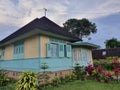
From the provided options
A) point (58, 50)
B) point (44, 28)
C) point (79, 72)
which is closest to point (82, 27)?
point (79, 72)

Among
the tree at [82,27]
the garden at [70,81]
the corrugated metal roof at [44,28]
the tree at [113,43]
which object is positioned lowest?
the garden at [70,81]

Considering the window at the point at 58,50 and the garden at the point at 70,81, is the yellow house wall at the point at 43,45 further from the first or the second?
the garden at the point at 70,81

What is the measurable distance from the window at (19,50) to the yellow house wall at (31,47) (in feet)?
1.73

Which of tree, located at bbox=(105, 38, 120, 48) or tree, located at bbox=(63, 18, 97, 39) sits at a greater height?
tree, located at bbox=(63, 18, 97, 39)

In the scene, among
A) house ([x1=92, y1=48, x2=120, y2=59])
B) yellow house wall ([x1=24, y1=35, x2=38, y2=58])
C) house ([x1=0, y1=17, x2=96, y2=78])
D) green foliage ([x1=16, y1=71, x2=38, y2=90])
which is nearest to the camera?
green foliage ([x1=16, y1=71, x2=38, y2=90])

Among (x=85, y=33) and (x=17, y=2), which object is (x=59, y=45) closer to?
(x=17, y=2)

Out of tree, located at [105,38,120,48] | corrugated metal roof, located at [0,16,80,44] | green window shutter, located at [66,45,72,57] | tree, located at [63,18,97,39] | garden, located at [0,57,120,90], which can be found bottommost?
garden, located at [0,57,120,90]

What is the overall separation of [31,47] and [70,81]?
12.7 ft

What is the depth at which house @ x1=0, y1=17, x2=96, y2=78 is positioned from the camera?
9.98 meters

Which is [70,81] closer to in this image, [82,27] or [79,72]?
[79,72]

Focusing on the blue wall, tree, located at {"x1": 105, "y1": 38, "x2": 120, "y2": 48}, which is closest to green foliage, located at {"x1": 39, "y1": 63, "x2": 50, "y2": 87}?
the blue wall

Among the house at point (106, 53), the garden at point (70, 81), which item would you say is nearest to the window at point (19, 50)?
the garden at point (70, 81)

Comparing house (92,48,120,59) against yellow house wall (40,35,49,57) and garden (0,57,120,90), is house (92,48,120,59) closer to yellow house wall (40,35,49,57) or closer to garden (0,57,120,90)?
garden (0,57,120,90)

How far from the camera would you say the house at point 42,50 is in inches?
393
